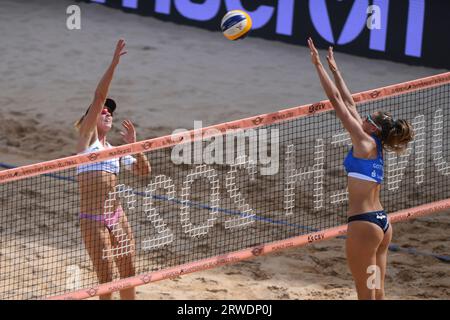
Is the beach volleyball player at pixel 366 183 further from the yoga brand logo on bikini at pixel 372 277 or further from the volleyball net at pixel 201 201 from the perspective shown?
the volleyball net at pixel 201 201

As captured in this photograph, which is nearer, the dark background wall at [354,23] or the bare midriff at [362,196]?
the bare midriff at [362,196]

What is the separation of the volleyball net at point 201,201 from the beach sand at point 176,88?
18.3 inches

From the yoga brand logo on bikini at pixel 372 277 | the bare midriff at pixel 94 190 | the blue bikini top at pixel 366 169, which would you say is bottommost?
the yoga brand logo on bikini at pixel 372 277

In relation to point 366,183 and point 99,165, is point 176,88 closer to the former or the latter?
point 99,165

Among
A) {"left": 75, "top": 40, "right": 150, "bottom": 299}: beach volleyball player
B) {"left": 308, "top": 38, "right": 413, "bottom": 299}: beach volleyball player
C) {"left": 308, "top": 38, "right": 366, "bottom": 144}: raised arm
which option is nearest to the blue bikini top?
{"left": 308, "top": 38, "right": 413, "bottom": 299}: beach volleyball player

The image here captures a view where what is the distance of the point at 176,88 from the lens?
59.7 feet

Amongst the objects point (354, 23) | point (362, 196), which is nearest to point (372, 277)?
point (362, 196)

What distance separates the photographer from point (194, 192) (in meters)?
14.5

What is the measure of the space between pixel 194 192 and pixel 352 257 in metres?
5.07

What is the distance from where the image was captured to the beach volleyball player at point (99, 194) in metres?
10.2

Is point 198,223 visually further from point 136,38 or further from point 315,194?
point 136,38

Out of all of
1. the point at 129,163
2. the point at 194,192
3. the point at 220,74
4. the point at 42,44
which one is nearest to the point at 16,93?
the point at 42,44

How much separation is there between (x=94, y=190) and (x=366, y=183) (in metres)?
2.63

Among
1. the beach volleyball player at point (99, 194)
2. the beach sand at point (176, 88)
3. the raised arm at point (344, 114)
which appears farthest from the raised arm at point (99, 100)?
the beach sand at point (176, 88)
